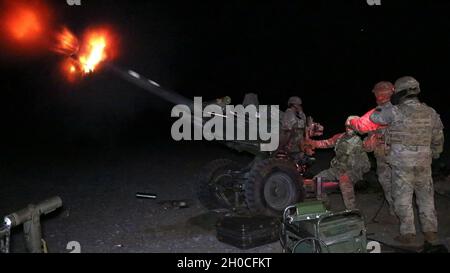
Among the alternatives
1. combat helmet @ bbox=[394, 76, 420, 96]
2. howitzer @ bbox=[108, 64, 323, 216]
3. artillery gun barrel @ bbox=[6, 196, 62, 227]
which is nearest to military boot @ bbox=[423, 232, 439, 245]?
combat helmet @ bbox=[394, 76, 420, 96]

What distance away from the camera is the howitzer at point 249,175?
25.0ft

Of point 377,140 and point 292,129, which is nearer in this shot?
point 377,140

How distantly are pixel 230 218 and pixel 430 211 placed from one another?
105 inches

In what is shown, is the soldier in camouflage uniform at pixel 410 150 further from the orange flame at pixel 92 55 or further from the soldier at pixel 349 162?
the orange flame at pixel 92 55

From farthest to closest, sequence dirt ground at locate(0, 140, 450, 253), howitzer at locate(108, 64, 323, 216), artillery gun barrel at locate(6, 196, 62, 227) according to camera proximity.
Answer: howitzer at locate(108, 64, 323, 216), dirt ground at locate(0, 140, 450, 253), artillery gun barrel at locate(6, 196, 62, 227)

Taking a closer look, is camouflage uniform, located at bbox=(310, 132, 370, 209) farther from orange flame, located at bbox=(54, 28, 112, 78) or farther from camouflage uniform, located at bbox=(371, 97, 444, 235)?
orange flame, located at bbox=(54, 28, 112, 78)

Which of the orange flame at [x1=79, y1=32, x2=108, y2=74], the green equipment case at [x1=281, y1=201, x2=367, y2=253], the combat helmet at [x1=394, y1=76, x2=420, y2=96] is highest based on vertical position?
the orange flame at [x1=79, y1=32, x2=108, y2=74]

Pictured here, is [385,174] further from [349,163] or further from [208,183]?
[208,183]

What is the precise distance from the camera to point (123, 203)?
9.17m

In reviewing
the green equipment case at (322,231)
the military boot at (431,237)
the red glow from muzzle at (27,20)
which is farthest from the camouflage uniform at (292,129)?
the red glow from muzzle at (27,20)

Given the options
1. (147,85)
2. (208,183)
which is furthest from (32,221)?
(208,183)

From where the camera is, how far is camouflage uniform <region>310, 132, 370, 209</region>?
295 inches

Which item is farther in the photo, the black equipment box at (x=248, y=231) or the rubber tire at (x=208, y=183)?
the rubber tire at (x=208, y=183)

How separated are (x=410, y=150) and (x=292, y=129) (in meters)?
2.34
